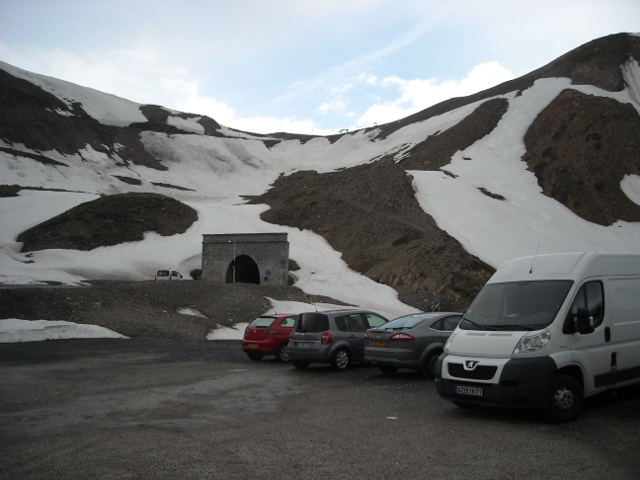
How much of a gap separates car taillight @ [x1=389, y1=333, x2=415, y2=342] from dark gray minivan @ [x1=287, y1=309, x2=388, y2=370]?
76.8 inches

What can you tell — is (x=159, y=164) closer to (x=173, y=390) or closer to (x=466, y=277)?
(x=466, y=277)

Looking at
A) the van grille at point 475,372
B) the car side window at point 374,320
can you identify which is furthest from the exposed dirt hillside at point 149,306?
the van grille at point 475,372

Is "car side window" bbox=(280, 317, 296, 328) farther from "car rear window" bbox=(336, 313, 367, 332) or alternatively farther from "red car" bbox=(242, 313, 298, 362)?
"car rear window" bbox=(336, 313, 367, 332)

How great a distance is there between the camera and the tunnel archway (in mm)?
44906

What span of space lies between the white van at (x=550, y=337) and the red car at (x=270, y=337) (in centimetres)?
822

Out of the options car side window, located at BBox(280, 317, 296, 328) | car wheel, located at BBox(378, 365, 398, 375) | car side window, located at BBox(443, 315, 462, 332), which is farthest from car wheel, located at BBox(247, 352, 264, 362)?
car side window, located at BBox(443, 315, 462, 332)

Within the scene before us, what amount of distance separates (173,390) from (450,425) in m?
5.91

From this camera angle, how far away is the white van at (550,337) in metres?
7.70

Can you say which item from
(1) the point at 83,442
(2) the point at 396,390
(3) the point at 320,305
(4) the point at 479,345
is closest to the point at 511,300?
(4) the point at 479,345

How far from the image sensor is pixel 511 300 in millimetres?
8805

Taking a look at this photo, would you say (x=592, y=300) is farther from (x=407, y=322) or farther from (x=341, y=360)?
(x=341, y=360)

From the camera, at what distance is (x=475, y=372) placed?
315 inches

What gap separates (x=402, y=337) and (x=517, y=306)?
3868 mm

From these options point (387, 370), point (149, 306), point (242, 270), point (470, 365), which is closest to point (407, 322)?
point (387, 370)
